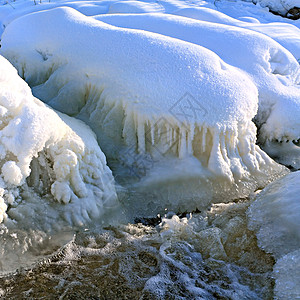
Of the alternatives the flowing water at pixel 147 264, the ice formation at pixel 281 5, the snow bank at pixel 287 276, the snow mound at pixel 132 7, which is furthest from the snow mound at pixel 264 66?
the ice formation at pixel 281 5

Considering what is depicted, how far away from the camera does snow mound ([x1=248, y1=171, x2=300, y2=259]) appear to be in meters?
2.15

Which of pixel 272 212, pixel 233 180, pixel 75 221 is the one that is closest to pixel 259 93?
pixel 233 180

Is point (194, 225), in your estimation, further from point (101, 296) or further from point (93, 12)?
point (93, 12)

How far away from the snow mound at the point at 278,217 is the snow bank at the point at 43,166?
105 cm

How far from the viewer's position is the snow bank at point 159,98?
9.09 ft

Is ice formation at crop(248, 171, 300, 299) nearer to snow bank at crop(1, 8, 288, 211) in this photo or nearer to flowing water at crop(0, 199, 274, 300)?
flowing water at crop(0, 199, 274, 300)

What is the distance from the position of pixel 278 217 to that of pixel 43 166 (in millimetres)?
1592

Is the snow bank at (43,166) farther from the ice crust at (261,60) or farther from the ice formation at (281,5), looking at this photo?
the ice formation at (281,5)

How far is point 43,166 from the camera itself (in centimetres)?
232

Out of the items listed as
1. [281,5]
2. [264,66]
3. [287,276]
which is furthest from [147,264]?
[281,5]

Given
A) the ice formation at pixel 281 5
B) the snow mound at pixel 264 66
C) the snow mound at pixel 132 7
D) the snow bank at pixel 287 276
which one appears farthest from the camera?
the ice formation at pixel 281 5

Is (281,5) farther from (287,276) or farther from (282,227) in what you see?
(287,276)

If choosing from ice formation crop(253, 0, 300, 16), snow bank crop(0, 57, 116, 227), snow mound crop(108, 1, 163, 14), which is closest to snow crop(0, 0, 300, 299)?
snow bank crop(0, 57, 116, 227)

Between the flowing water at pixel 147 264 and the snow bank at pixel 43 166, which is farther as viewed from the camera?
the snow bank at pixel 43 166
